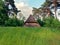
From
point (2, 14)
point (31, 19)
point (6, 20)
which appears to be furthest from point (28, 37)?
point (31, 19)

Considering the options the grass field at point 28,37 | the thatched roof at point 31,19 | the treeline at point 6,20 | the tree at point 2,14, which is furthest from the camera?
the thatched roof at point 31,19

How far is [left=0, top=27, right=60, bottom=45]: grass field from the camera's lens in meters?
14.6

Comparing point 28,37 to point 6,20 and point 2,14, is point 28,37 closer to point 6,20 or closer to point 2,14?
point 6,20

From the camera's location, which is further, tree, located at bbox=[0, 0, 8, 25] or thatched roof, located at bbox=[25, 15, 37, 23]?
thatched roof, located at bbox=[25, 15, 37, 23]

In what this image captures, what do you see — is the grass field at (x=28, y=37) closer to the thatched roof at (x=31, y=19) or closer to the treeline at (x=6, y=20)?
the treeline at (x=6, y=20)

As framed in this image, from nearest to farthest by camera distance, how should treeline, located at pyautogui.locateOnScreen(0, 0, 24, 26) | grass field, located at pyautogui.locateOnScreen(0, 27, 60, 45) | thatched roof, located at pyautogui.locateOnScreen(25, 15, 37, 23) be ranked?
grass field, located at pyautogui.locateOnScreen(0, 27, 60, 45) < treeline, located at pyautogui.locateOnScreen(0, 0, 24, 26) < thatched roof, located at pyautogui.locateOnScreen(25, 15, 37, 23)

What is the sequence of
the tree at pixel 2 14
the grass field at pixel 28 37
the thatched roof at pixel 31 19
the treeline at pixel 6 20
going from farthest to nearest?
the thatched roof at pixel 31 19 → the tree at pixel 2 14 → the treeline at pixel 6 20 → the grass field at pixel 28 37

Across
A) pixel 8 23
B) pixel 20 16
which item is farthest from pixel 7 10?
pixel 8 23

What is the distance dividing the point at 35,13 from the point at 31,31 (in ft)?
51.5

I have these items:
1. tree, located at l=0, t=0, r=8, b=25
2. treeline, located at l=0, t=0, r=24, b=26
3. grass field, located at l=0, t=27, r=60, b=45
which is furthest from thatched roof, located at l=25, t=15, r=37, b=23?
grass field, located at l=0, t=27, r=60, b=45

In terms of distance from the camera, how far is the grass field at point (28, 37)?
1464 cm

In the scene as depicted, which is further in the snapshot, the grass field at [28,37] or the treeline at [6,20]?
the treeline at [6,20]

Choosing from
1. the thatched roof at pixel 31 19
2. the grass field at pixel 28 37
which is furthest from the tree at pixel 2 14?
the grass field at pixel 28 37

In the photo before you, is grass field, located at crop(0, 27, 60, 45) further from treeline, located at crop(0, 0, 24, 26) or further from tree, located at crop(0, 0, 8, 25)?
tree, located at crop(0, 0, 8, 25)
